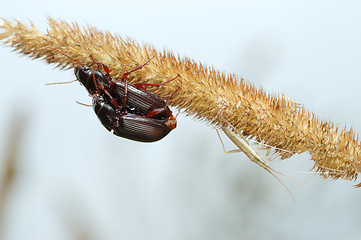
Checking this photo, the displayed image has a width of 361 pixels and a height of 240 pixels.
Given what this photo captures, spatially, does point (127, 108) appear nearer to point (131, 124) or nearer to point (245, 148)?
point (131, 124)

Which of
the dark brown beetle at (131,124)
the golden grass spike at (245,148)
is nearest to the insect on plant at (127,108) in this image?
the dark brown beetle at (131,124)

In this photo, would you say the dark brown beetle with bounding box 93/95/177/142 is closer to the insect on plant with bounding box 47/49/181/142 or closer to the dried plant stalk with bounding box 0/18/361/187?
the insect on plant with bounding box 47/49/181/142

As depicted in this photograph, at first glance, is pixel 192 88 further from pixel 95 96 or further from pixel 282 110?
pixel 95 96

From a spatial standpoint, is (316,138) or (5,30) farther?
(316,138)

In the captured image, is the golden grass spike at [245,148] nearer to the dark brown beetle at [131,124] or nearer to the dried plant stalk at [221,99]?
the dried plant stalk at [221,99]

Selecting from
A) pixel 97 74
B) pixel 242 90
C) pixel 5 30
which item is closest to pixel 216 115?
pixel 242 90

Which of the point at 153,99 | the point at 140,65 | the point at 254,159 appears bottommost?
the point at 254,159
